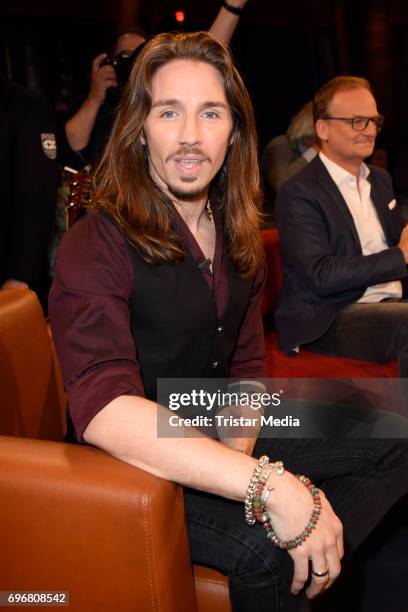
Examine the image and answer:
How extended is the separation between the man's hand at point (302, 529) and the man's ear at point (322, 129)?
1.60 m

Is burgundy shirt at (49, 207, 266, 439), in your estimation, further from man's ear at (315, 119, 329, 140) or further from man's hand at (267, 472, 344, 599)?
man's ear at (315, 119, 329, 140)

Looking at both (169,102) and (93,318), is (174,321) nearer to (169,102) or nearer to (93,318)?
(93,318)

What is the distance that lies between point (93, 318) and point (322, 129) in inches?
62.2

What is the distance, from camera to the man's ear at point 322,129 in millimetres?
2443

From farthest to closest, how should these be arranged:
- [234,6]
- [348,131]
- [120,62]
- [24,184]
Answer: [234,6] → [120,62] → [348,131] → [24,184]

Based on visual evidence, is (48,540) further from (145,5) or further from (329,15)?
(329,15)

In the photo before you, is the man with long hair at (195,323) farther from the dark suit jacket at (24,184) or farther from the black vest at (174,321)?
the dark suit jacket at (24,184)

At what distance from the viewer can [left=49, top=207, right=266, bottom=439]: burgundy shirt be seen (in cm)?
110

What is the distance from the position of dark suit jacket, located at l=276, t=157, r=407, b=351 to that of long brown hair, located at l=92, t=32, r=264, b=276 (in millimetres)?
711

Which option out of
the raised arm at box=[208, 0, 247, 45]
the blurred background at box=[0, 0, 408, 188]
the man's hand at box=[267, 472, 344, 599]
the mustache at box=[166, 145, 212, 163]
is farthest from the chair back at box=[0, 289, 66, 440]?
the blurred background at box=[0, 0, 408, 188]

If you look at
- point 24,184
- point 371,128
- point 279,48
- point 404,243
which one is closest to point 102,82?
point 24,184

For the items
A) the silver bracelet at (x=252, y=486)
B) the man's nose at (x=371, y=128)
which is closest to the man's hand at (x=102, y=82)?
the man's nose at (x=371, y=128)

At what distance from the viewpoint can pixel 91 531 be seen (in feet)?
3.46

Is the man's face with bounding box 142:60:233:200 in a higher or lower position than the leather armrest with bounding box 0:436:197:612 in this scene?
higher
